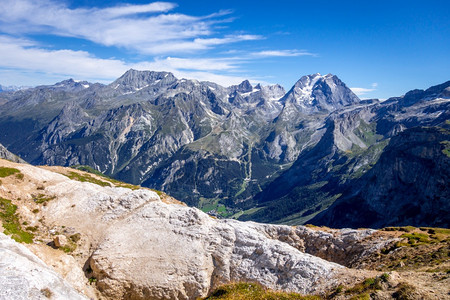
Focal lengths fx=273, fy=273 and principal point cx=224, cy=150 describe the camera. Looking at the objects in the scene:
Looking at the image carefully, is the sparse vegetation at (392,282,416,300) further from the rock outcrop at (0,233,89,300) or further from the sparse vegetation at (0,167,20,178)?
A: the sparse vegetation at (0,167,20,178)

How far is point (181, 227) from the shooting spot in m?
37.7

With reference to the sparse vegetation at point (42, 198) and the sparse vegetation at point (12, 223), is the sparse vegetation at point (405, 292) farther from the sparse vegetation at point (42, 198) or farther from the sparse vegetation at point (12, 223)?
the sparse vegetation at point (42, 198)

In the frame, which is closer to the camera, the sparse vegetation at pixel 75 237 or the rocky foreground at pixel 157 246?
the rocky foreground at pixel 157 246

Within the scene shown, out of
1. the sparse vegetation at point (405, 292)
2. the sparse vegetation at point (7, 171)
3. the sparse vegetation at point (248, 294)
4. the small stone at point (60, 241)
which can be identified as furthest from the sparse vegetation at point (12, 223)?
the sparse vegetation at point (405, 292)

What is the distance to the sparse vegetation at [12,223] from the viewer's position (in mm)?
30653

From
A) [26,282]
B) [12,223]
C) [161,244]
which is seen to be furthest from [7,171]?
[26,282]

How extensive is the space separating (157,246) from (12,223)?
17562 millimetres

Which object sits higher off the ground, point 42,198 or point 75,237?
point 42,198

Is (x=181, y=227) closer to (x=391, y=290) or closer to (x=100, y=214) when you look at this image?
(x=100, y=214)

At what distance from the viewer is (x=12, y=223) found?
33.1m

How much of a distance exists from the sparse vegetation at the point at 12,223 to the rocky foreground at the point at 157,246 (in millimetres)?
110

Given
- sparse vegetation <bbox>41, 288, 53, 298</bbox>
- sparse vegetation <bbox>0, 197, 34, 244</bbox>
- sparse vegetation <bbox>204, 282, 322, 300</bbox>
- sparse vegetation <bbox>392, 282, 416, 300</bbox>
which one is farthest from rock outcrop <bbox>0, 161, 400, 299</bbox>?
sparse vegetation <bbox>41, 288, 53, 298</bbox>

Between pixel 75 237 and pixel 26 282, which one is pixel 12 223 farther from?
pixel 26 282

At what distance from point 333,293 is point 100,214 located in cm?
3072
